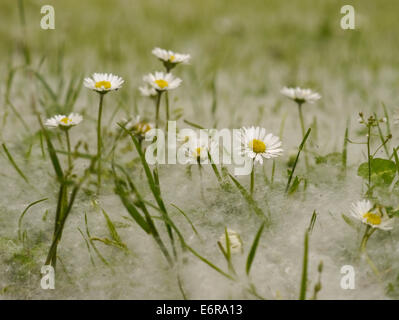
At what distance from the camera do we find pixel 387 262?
1.23 m

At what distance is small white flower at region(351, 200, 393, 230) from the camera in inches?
48.5

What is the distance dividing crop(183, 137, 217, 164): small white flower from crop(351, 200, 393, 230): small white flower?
0.50 m

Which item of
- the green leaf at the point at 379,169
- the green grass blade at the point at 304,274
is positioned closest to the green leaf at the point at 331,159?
→ the green leaf at the point at 379,169

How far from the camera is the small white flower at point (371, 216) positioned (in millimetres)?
1231

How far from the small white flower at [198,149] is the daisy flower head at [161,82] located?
0.21m

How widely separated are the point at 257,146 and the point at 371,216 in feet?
1.35

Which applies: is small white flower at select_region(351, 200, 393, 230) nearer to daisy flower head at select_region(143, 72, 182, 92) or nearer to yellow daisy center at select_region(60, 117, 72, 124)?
daisy flower head at select_region(143, 72, 182, 92)

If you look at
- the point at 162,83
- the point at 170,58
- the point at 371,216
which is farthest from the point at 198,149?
the point at 371,216

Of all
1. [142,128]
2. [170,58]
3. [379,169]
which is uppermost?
[170,58]

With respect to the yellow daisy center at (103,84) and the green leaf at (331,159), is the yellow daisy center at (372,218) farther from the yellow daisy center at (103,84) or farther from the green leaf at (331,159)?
the yellow daisy center at (103,84)

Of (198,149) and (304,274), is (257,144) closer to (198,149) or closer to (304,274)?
(198,149)

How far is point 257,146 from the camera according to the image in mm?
1481
